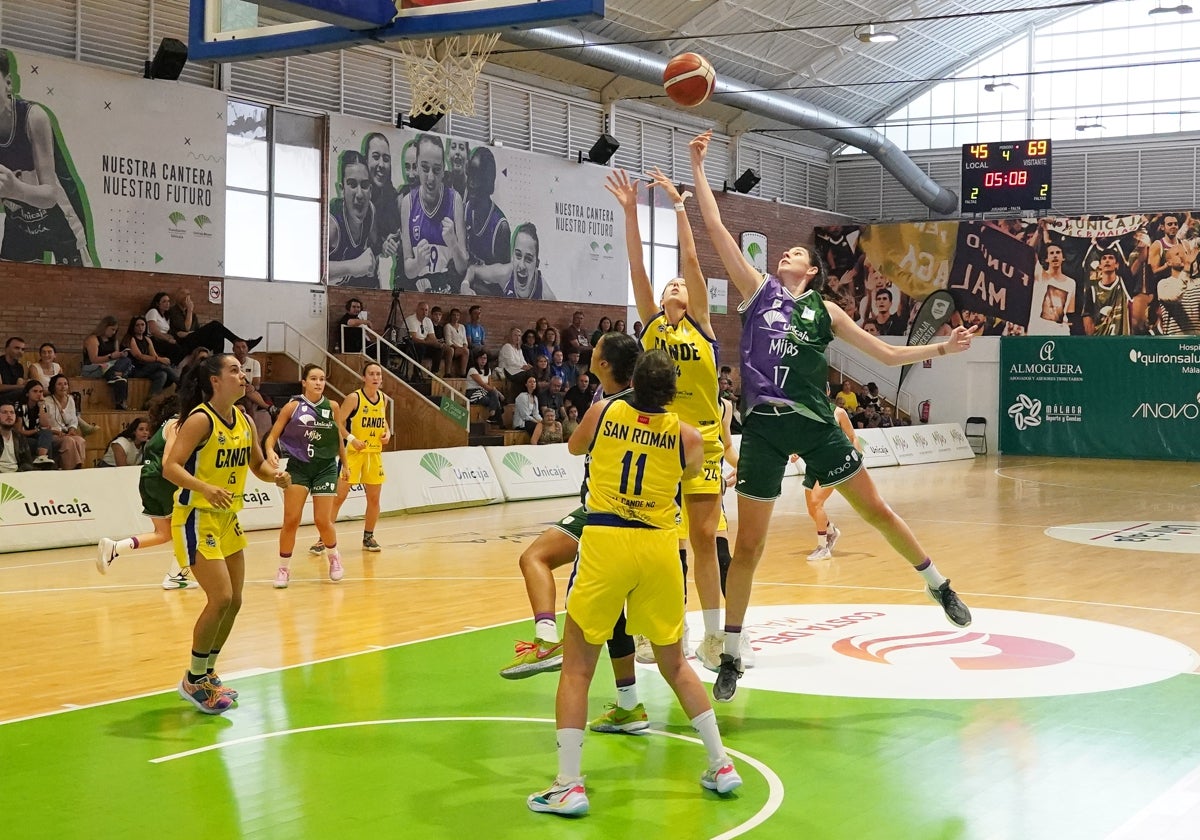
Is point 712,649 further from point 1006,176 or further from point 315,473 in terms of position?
point 1006,176

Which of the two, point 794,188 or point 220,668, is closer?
point 220,668

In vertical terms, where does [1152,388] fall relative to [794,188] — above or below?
below

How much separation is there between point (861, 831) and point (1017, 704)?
2158 millimetres

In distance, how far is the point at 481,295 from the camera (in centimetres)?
2373

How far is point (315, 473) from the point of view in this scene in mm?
10992

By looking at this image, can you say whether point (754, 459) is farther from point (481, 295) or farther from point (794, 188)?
point (794, 188)

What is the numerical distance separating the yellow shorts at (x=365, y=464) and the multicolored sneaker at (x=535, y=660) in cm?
680

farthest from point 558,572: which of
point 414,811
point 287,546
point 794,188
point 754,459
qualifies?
point 794,188

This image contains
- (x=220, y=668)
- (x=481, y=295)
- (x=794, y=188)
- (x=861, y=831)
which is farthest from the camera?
(x=794, y=188)

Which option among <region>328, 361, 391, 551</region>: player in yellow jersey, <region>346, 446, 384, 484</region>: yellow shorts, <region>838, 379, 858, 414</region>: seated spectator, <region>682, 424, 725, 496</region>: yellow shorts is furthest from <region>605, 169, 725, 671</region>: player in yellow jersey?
<region>838, 379, 858, 414</region>: seated spectator

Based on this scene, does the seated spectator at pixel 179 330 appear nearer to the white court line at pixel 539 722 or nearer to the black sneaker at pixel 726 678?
the white court line at pixel 539 722

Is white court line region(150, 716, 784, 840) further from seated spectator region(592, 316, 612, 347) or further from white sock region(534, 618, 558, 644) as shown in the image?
seated spectator region(592, 316, 612, 347)

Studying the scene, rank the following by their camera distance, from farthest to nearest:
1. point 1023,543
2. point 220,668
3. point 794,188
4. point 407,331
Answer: point 794,188
point 407,331
point 1023,543
point 220,668

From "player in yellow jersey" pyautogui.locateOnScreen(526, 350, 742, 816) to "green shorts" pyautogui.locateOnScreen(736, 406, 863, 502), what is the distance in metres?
1.49
